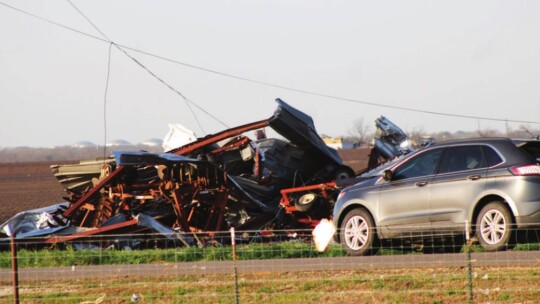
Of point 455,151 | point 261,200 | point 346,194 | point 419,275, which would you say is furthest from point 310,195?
point 419,275

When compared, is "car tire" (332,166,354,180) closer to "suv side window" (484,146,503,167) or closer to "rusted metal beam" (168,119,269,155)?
"rusted metal beam" (168,119,269,155)

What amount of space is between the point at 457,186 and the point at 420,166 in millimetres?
924

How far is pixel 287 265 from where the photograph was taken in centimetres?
1366

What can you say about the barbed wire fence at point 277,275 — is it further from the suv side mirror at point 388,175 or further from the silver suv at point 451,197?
the suv side mirror at point 388,175

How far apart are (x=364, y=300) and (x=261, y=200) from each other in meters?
9.33

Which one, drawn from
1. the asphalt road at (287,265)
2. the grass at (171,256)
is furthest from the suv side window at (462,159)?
the grass at (171,256)

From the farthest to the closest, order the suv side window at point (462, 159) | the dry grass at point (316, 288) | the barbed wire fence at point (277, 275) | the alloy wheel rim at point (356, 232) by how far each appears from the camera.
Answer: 1. the alloy wheel rim at point (356, 232)
2. the suv side window at point (462, 159)
3. the barbed wire fence at point (277, 275)
4. the dry grass at point (316, 288)

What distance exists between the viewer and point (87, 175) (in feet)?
69.4

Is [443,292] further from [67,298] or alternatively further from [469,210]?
[67,298]

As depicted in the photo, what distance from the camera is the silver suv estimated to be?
45.0ft

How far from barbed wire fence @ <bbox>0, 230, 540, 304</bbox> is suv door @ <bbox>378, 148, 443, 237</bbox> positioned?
1.39ft

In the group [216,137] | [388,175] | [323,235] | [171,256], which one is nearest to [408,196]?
[388,175]

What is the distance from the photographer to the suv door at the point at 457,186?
1412 cm

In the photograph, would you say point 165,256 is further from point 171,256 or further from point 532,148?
point 532,148
